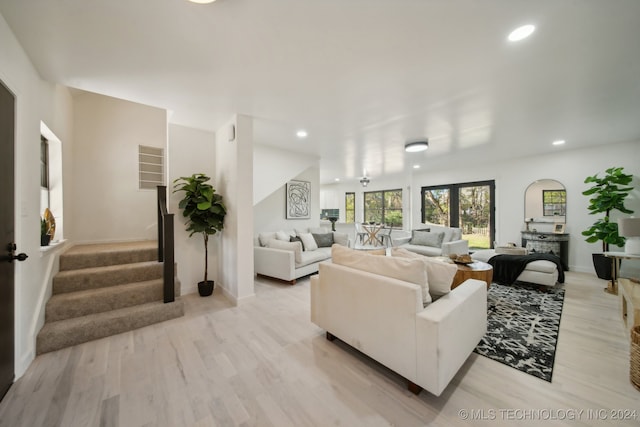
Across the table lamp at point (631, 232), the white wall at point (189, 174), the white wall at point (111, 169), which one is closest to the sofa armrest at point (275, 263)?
the white wall at point (189, 174)

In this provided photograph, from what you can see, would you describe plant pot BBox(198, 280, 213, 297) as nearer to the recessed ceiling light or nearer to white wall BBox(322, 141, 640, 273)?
the recessed ceiling light

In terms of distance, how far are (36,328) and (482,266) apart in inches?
194

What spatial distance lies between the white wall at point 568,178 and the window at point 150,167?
727 centimetres

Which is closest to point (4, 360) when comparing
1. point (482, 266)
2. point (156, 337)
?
point (156, 337)

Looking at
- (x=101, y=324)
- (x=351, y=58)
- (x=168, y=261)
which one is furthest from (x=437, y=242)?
(x=101, y=324)

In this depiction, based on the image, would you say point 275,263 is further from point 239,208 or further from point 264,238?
point 239,208

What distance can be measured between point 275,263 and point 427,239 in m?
3.58

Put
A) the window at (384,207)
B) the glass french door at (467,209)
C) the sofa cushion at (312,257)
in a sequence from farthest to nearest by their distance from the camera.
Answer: the window at (384,207) < the glass french door at (467,209) < the sofa cushion at (312,257)

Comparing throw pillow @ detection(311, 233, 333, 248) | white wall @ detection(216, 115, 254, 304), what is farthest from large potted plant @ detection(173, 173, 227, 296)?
throw pillow @ detection(311, 233, 333, 248)

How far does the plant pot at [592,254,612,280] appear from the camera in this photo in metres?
4.07

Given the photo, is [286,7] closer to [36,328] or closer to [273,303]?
[273,303]

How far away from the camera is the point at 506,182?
5699 millimetres

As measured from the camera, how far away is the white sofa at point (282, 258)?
3.93 metres

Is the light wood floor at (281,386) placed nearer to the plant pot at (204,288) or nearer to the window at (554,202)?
the plant pot at (204,288)
